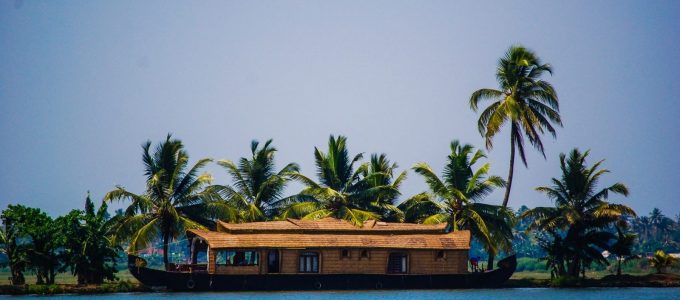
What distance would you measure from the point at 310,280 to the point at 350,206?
6.14 metres

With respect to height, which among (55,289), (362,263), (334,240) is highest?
(334,240)

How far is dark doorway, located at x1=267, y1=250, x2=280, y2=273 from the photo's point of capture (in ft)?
115

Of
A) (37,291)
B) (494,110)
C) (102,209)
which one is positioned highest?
(494,110)

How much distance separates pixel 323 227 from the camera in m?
35.5

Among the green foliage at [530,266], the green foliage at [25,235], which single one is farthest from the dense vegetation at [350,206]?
the green foliage at [530,266]

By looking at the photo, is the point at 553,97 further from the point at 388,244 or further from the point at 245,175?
the point at 245,175

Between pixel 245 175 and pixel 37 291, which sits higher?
pixel 245 175

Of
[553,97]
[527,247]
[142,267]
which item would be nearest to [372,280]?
[142,267]

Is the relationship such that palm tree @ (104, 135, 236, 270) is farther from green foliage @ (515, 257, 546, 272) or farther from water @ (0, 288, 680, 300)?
green foliage @ (515, 257, 546, 272)

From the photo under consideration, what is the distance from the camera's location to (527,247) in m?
97.6

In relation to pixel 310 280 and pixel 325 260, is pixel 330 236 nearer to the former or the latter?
pixel 325 260

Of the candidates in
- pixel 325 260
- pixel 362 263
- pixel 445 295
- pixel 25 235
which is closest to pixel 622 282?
pixel 445 295

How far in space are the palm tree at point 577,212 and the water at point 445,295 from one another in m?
2.20

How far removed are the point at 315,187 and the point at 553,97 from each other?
1050cm
